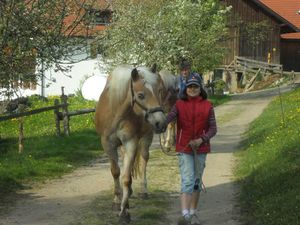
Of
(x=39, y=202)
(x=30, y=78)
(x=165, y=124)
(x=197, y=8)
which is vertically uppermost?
(x=197, y=8)

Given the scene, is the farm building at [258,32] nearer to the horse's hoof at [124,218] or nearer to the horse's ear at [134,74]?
the horse's ear at [134,74]

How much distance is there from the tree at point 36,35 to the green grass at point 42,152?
1.72 m

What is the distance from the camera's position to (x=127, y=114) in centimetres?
803

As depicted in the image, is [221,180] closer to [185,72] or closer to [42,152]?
[185,72]

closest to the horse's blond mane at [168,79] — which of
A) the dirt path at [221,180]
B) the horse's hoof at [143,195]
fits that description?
the dirt path at [221,180]

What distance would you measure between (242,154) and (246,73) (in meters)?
34.3

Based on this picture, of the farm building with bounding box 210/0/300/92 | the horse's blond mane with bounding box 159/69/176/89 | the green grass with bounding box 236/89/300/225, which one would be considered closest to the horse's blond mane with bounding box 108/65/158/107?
the green grass with bounding box 236/89/300/225

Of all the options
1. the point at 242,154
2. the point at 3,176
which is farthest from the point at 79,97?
the point at 3,176

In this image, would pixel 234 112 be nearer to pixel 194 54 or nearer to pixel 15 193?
pixel 194 54

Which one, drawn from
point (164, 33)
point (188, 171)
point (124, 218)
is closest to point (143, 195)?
point (124, 218)

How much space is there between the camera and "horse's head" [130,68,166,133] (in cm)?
723

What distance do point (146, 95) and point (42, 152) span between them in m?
6.78

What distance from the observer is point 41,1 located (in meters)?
8.41

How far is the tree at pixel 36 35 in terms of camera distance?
8.08m
